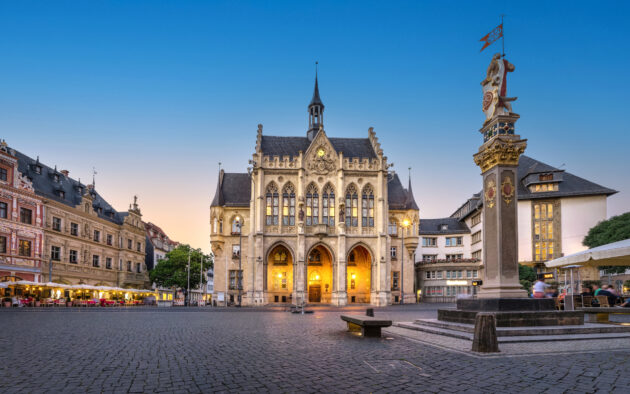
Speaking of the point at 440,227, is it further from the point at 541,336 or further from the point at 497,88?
the point at 541,336

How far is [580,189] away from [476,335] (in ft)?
196

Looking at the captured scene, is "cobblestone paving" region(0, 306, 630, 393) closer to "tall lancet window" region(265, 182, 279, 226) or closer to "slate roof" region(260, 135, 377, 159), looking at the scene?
"tall lancet window" region(265, 182, 279, 226)

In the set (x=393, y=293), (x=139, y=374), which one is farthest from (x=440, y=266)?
(x=139, y=374)

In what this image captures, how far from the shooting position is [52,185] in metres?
50.8

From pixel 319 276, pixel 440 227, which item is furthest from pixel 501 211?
pixel 440 227

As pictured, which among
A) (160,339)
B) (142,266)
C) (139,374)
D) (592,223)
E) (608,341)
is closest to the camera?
(139,374)

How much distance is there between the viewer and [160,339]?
1312 cm

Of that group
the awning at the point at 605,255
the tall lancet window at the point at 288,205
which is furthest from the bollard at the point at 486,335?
the tall lancet window at the point at 288,205

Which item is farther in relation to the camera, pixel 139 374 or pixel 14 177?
pixel 14 177

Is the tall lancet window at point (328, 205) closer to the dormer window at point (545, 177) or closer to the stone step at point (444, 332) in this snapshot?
the dormer window at point (545, 177)

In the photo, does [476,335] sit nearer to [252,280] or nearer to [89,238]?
[252,280]

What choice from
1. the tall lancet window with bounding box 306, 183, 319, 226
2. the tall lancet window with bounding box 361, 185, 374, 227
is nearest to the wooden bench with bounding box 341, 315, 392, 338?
the tall lancet window with bounding box 306, 183, 319, 226

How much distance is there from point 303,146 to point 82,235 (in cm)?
2724

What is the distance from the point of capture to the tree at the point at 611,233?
4662cm
